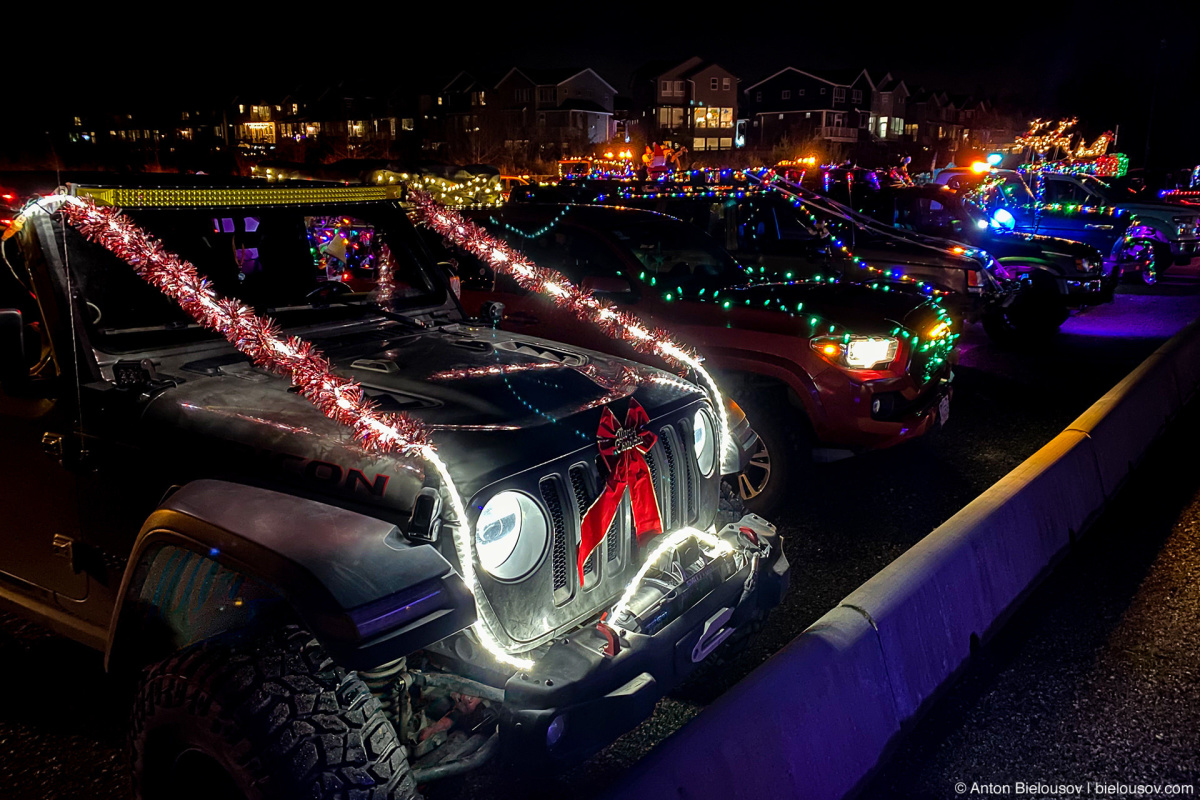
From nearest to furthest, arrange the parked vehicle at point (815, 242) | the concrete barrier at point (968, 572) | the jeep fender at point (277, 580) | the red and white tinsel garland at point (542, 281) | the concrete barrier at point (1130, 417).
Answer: the jeep fender at point (277, 580) → the concrete barrier at point (968, 572) → the red and white tinsel garland at point (542, 281) → the concrete barrier at point (1130, 417) → the parked vehicle at point (815, 242)

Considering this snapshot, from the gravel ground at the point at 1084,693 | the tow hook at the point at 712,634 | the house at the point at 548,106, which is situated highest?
the house at the point at 548,106

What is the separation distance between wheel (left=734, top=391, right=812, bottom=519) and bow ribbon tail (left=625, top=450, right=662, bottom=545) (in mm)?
2482

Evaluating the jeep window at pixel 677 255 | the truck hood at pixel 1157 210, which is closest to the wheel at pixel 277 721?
the jeep window at pixel 677 255

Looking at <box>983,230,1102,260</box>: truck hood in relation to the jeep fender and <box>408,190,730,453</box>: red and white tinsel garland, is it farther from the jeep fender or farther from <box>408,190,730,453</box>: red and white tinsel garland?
the jeep fender

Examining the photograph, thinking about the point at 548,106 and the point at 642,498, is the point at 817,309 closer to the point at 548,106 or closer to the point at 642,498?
the point at 642,498

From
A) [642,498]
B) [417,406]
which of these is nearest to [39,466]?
[417,406]

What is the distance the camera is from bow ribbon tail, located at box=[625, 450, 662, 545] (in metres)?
2.83

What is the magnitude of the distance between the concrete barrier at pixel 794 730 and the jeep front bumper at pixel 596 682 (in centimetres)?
15

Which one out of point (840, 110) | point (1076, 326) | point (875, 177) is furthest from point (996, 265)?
point (840, 110)

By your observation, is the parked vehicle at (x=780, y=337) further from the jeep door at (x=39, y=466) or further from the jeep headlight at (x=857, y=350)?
the jeep door at (x=39, y=466)

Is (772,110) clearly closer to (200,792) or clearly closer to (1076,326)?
(1076,326)

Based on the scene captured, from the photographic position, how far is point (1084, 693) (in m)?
3.50

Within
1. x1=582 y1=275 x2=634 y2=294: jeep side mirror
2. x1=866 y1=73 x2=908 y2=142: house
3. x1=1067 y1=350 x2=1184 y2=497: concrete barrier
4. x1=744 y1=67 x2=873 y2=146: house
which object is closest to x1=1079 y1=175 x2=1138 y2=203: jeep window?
x1=1067 y1=350 x2=1184 y2=497: concrete barrier

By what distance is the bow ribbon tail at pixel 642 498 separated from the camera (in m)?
2.83
